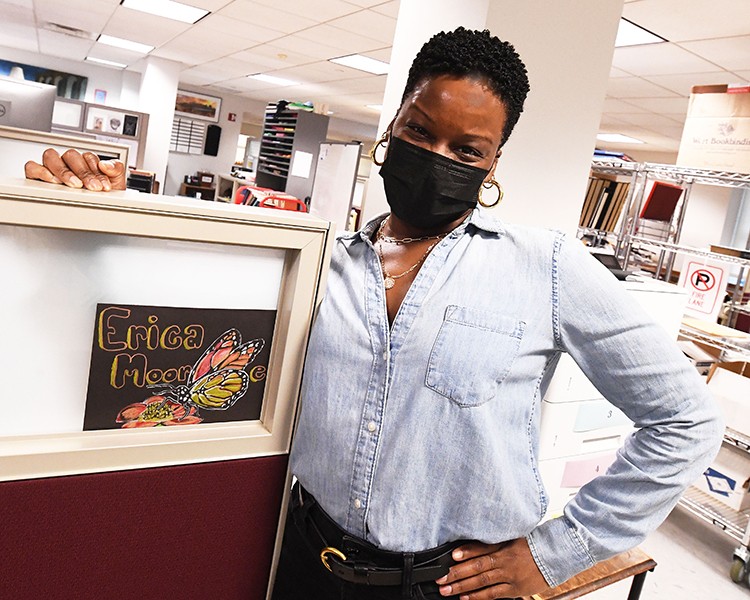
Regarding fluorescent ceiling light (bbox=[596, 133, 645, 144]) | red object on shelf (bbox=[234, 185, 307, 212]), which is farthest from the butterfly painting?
fluorescent ceiling light (bbox=[596, 133, 645, 144])

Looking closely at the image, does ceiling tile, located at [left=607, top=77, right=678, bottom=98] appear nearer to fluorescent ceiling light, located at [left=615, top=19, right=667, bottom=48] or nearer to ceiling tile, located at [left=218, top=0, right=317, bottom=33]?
fluorescent ceiling light, located at [left=615, top=19, right=667, bottom=48]

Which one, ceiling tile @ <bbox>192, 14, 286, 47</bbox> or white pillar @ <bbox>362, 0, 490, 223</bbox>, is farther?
ceiling tile @ <bbox>192, 14, 286, 47</bbox>

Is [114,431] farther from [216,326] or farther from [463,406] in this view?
[463,406]

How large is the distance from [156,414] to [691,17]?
3.94 meters

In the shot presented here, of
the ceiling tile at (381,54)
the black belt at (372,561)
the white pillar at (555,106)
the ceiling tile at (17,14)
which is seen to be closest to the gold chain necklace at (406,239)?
the black belt at (372,561)

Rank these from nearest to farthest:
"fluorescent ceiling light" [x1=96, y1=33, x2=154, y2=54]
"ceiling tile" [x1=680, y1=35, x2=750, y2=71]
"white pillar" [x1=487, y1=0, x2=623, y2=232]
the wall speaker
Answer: "white pillar" [x1=487, y1=0, x2=623, y2=232] < "ceiling tile" [x1=680, y1=35, x2=750, y2=71] < "fluorescent ceiling light" [x1=96, y1=33, x2=154, y2=54] < the wall speaker

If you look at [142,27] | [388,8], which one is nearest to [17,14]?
[142,27]

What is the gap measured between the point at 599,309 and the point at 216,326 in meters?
0.57

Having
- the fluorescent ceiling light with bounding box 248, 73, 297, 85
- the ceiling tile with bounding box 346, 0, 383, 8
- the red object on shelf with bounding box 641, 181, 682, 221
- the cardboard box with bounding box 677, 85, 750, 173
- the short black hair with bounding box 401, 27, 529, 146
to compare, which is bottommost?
the short black hair with bounding box 401, 27, 529, 146

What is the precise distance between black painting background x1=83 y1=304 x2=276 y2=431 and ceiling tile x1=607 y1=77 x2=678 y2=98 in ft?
18.2

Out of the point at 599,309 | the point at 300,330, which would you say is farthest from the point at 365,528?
the point at 599,309

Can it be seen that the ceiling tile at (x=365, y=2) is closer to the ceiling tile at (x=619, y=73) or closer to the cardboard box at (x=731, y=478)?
the ceiling tile at (x=619, y=73)

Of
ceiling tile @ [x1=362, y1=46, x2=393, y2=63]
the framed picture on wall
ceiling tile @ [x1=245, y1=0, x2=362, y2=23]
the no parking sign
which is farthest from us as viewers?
the framed picture on wall

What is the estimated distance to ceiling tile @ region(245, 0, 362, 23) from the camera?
181 inches
